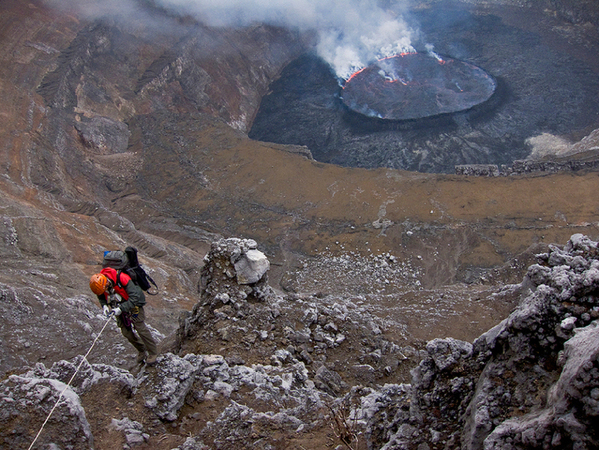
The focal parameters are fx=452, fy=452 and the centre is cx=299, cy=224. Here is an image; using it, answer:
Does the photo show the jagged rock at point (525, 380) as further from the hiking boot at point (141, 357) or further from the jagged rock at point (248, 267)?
the jagged rock at point (248, 267)

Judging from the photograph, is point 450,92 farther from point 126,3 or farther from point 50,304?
point 50,304

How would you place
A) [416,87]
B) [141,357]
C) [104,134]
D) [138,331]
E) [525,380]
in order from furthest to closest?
[416,87]
[104,134]
[141,357]
[138,331]
[525,380]

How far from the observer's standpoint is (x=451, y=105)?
2708 centimetres

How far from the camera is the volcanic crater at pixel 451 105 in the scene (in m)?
24.8

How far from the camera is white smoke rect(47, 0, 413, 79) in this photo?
33.5 meters

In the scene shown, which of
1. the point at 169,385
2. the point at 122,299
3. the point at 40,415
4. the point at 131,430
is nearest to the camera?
the point at 40,415

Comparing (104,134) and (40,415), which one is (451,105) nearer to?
(104,134)

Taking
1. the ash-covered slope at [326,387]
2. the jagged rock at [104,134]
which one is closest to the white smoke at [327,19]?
the jagged rock at [104,134]

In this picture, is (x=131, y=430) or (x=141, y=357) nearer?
(x=131, y=430)

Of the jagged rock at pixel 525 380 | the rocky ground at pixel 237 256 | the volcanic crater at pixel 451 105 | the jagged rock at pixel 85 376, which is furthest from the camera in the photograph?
the volcanic crater at pixel 451 105

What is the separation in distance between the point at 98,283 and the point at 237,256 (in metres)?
3.16

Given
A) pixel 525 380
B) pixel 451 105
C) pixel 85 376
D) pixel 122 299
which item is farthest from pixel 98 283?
pixel 451 105

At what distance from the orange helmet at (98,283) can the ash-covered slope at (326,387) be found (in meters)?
1.04

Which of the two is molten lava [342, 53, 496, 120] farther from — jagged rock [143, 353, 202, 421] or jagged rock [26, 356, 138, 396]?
jagged rock [26, 356, 138, 396]
